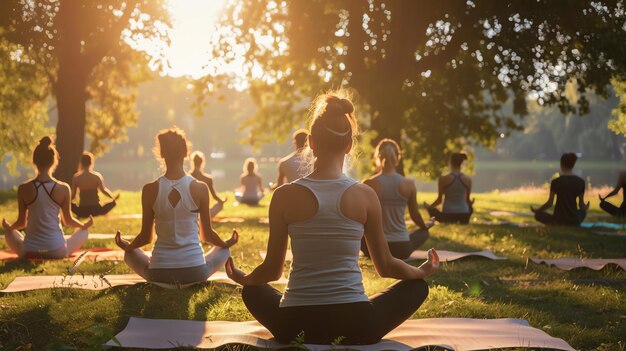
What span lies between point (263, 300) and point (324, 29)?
15151 mm

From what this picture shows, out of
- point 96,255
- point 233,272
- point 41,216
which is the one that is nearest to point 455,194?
point 96,255

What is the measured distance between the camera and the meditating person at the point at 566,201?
46.2ft

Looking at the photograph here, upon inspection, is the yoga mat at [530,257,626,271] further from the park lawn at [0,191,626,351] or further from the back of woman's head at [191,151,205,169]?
the back of woman's head at [191,151,205,169]

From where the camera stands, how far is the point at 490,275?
8828 millimetres

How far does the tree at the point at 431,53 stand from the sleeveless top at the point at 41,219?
10.4 meters

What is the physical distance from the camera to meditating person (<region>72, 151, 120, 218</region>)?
15914mm

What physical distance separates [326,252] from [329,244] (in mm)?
62

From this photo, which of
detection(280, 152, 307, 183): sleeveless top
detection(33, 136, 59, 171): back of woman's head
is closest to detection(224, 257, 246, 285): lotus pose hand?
detection(33, 136, 59, 171): back of woman's head

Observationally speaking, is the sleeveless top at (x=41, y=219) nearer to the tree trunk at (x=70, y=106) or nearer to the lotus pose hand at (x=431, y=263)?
the lotus pose hand at (x=431, y=263)

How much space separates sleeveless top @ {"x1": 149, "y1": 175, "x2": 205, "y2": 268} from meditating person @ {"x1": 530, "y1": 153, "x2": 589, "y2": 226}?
28.1 feet

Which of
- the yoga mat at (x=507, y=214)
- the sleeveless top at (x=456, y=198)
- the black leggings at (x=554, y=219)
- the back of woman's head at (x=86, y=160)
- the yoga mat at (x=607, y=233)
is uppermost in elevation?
the back of woman's head at (x=86, y=160)

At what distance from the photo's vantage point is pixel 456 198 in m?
15.4

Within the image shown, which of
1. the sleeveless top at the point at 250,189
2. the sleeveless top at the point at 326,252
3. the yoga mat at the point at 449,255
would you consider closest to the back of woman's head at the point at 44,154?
the yoga mat at the point at 449,255

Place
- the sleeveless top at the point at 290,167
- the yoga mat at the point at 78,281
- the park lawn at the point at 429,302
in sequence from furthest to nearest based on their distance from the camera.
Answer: the sleeveless top at the point at 290,167 → the yoga mat at the point at 78,281 → the park lawn at the point at 429,302
